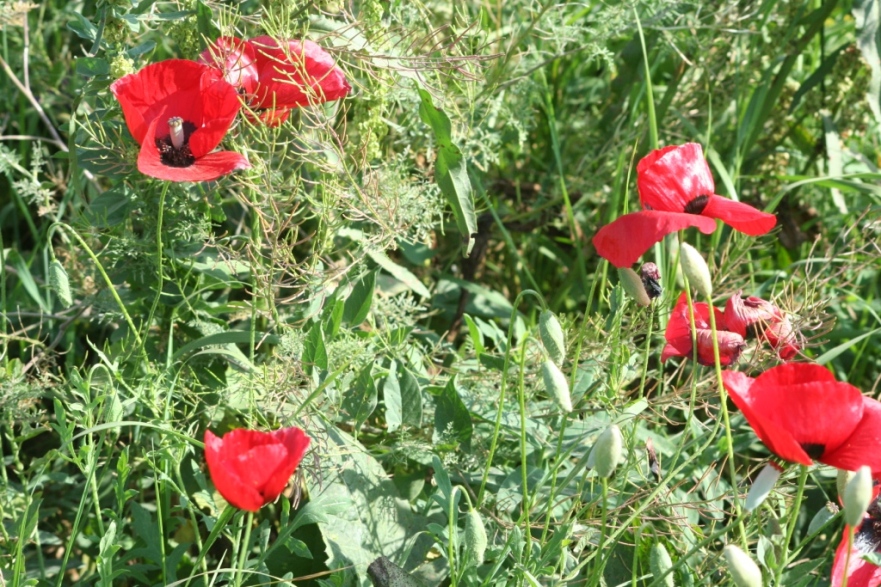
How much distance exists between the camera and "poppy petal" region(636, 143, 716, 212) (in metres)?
0.96

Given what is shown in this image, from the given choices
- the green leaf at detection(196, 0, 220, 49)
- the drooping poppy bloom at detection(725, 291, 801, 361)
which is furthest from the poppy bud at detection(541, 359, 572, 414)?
the green leaf at detection(196, 0, 220, 49)

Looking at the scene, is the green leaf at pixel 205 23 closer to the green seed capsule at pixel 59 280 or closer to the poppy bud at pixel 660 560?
the green seed capsule at pixel 59 280

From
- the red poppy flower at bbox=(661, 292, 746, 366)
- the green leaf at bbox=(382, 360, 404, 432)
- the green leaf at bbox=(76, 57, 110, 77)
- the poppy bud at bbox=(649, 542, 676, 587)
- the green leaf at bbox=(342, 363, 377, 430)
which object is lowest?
the green leaf at bbox=(382, 360, 404, 432)

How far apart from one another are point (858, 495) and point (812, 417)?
8 centimetres

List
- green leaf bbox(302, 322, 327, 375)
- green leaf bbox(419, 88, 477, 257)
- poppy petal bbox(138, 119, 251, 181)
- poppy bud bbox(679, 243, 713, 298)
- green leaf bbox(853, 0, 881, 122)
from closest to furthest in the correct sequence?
poppy bud bbox(679, 243, 713, 298), poppy petal bbox(138, 119, 251, 181), green leaf bbox(302, 322, 327, 375), green leaf bbox(419, 88, 477, 257), green leaf bbox(853, 0, 881, 122)

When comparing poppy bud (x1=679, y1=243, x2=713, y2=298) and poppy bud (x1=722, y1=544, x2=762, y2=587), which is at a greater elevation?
poppy bud (x1=679, y1=243, x2=713, y2=298)

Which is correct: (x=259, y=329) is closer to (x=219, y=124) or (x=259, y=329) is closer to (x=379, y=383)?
(x=379, y=383)

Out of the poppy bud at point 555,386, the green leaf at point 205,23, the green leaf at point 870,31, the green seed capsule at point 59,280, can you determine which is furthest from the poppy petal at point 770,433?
the green leaf at point 870,31

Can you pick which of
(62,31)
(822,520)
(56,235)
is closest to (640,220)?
(822,520)

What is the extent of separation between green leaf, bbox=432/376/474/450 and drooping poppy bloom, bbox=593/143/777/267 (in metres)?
0.31

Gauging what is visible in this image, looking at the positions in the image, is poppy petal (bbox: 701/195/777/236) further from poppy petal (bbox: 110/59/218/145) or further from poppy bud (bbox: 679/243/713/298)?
poppy petal (bbox: 110/59/218/145)

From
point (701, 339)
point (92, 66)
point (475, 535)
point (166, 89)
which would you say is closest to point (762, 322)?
point (701, 339)

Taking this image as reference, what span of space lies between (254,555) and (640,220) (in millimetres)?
658

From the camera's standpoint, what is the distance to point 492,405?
128 cm
